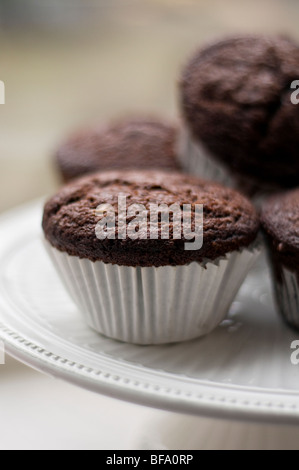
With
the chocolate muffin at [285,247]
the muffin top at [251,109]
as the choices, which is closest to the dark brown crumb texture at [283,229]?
the chocolate muffin at [285,247]

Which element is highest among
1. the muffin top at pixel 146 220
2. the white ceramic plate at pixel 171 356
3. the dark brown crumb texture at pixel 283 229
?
the muffin top at pixel 146 220

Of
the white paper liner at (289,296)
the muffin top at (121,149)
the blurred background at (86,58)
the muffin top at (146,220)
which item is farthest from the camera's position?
the blurred background at (86,58)

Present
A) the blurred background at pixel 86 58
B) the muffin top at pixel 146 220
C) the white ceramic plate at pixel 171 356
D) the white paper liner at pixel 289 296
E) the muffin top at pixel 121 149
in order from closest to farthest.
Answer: the white ceramic plate at pixel 171 356 < the muffin top at pixel 146 220 < the white paper liner at pixel 289 296 < the muffin top at pixel 121 149 < the blurred background at pixel 86 58

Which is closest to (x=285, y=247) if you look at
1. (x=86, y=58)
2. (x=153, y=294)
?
(x=153, y=294)

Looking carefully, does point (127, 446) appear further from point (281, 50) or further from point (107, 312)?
point (281, 50)

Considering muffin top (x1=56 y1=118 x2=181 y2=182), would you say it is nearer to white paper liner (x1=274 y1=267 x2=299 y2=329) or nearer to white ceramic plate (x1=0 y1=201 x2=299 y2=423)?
white ceramic plate (x1=0 y1=201 x2=299 y2=423)

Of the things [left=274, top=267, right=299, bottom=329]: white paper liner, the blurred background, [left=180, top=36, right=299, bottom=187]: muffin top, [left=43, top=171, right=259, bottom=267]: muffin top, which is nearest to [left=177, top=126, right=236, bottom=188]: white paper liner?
[left=180, top=36, right=299, bottom=187]: muffin top

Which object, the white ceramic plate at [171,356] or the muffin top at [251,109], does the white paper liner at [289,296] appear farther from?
the muffin top at [251,109]

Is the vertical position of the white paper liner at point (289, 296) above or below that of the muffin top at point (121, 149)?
below

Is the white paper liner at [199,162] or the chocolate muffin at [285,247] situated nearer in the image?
the chocolate muffin at [285,247]

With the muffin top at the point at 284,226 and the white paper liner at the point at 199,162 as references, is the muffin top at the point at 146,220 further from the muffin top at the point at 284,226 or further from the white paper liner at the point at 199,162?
the white paper liner at the point at 199,162
